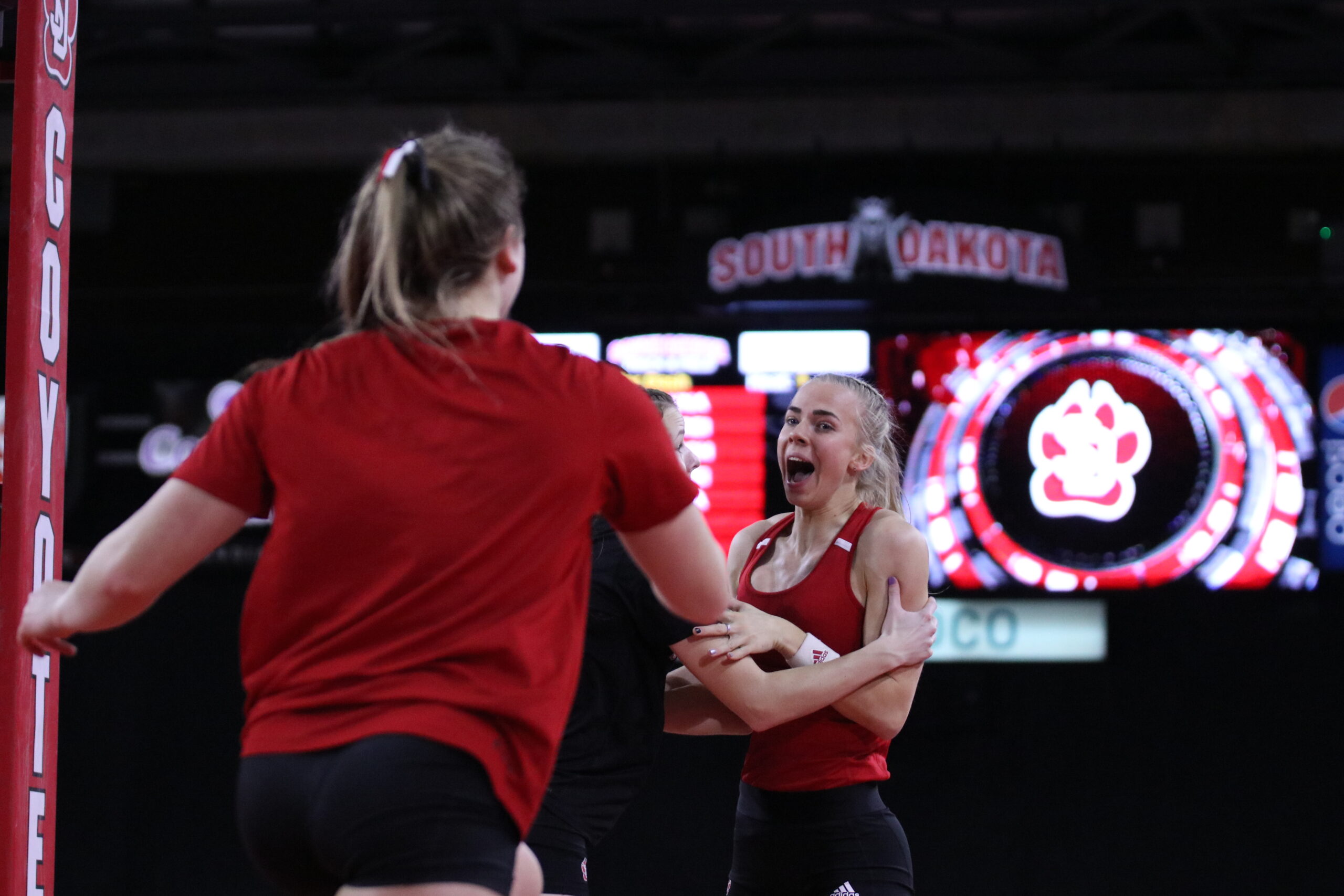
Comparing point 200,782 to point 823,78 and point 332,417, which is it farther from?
point 332,417

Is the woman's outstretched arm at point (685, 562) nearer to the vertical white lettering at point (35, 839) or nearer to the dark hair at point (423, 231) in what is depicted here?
the dark hair at point (423, 231)

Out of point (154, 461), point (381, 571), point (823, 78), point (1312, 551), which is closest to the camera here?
point (381, 571)

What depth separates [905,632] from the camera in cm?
221

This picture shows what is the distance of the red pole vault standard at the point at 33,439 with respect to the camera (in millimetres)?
2094

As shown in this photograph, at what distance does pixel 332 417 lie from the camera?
1187mm

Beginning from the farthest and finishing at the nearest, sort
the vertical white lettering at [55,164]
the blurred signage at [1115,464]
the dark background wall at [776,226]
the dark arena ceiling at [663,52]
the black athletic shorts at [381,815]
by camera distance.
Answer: the dark arena ceiling at [663,52]
the dark background wall at [776,226]
the blurred signage at [1115,464]
the vertical white lettering at [55,164]
the black athletic shorts at [381,815]

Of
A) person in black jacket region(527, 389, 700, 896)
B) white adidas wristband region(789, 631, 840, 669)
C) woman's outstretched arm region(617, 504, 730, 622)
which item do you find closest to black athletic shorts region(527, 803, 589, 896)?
person in black jacket region(527, 389, 700, 896)

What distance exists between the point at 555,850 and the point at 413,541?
0.98m

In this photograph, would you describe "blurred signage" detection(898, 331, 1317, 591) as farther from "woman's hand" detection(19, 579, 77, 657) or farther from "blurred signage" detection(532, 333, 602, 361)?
"woman's hand" detection(19, 579, 77, 657)

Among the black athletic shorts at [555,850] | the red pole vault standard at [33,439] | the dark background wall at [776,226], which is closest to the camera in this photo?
the black athletic shorts at [555,850]

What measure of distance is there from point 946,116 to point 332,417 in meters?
5.48

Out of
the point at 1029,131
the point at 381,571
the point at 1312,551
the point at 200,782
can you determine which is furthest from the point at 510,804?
the point at 1029,131

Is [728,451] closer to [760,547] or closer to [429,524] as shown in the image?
[760,547]

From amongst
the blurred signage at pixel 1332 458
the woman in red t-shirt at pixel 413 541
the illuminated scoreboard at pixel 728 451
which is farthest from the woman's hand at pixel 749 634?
the blurred signage at pixel 1332 458
